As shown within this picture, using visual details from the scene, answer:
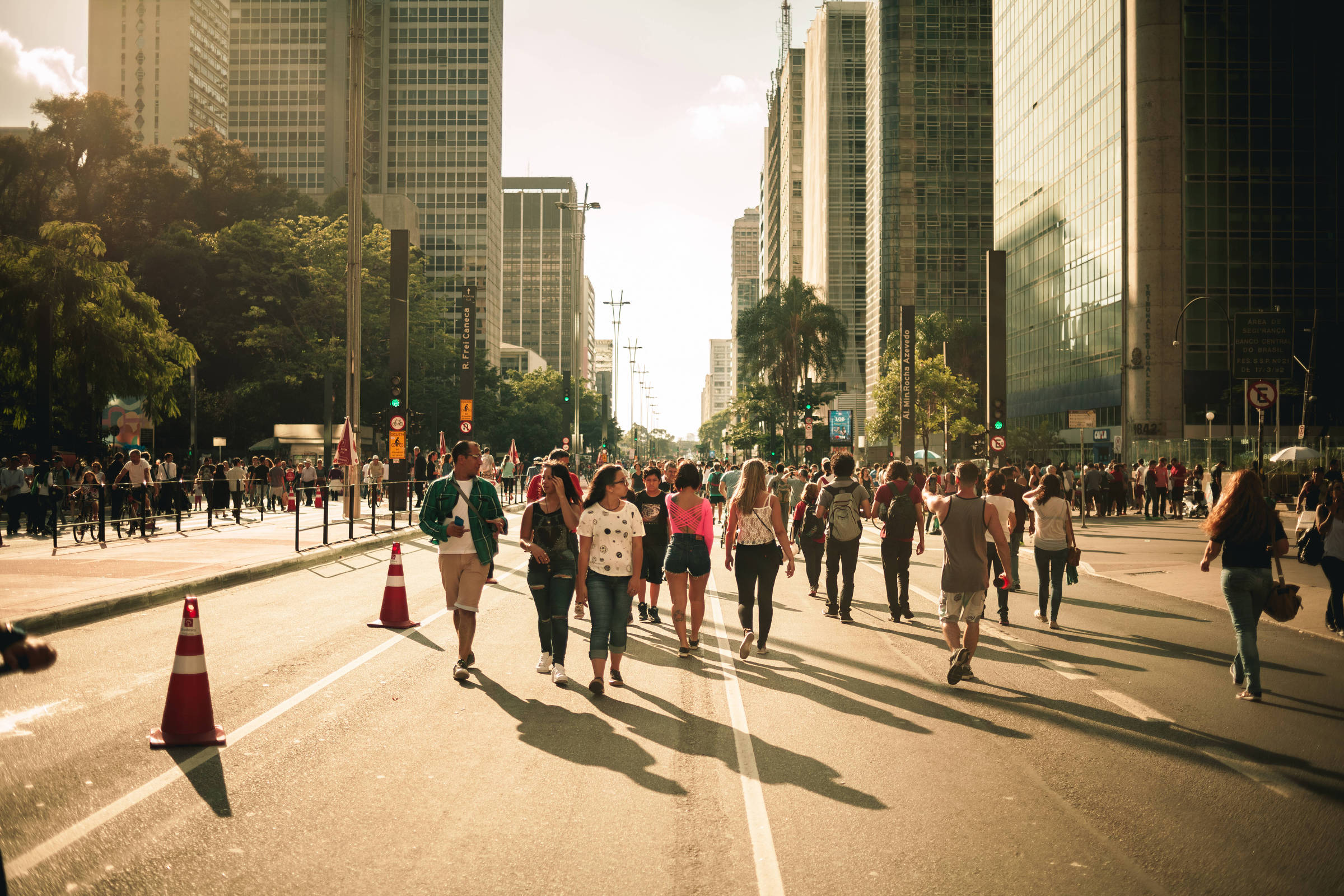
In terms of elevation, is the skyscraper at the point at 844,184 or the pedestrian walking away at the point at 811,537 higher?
the skyscraper at the point at 844,184

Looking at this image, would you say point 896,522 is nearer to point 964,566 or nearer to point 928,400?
point 964,566

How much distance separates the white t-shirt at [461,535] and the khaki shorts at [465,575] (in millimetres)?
40

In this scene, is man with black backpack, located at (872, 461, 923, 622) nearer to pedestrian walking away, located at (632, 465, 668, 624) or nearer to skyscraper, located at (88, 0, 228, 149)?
pedestrian walking away, located at (632, 465, 668, 624)

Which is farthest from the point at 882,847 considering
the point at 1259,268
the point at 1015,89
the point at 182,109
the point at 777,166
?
the point at 182,109

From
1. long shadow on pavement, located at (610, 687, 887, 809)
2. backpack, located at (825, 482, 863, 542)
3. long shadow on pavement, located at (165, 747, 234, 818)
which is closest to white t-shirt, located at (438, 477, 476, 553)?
long shadow on pavement, located at (610, 687, 887, 809)

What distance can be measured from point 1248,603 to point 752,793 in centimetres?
476

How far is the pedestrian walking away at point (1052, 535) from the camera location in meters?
12.1

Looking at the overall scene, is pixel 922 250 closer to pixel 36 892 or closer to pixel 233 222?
pixel 233 222

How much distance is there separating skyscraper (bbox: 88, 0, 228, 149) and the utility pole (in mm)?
141376

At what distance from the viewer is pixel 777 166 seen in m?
156

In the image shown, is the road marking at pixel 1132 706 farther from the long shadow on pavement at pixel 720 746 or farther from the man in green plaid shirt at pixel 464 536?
the man in green plaid shirt at pixel 464 536

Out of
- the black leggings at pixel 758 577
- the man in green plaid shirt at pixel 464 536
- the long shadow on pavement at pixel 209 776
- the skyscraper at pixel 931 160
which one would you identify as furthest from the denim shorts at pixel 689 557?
the skyscraper at pixel 931 160

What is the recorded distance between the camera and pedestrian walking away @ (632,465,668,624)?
1243cm

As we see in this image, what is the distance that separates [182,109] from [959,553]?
168 metres
